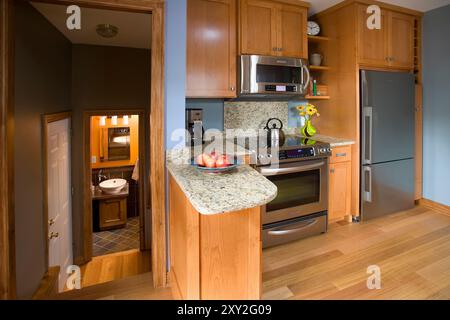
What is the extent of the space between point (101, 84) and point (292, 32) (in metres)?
2.58

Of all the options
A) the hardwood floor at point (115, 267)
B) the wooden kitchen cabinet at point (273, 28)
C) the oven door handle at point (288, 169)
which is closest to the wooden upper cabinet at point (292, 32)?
the wooden kitchen cabinet at point (273, 28)

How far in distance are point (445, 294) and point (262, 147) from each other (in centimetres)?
174

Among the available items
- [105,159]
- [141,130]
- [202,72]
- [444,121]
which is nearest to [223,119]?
[202,72]

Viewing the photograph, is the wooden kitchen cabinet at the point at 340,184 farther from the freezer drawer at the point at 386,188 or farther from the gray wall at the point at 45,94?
the gray wall at the point at 45,94

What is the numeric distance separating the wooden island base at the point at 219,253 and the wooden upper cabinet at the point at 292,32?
85.0 inches

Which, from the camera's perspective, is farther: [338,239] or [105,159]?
[105,159]

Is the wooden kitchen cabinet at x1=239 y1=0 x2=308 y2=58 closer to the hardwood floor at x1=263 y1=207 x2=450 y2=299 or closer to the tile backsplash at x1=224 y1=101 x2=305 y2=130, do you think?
the tile backsplash at x1=224 y1=101 x2=305 y2=130

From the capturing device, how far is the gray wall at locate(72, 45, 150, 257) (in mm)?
3783

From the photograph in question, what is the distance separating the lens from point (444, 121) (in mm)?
3441

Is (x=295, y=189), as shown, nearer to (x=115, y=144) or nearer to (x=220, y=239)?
(x=220, y=239)

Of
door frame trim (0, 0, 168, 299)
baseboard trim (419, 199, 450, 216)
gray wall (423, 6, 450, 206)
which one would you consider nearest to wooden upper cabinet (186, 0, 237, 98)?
door frame trim (0, 0, 168, 299)

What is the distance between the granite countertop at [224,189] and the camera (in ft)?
4.17

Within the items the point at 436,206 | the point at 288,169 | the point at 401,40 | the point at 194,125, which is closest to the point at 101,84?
the point at 194,125

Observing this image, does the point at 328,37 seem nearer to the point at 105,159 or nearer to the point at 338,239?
the point at 338,239
